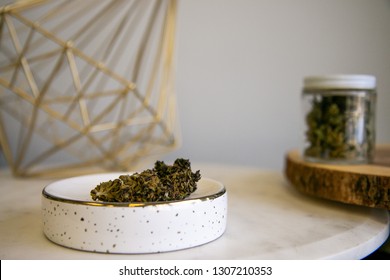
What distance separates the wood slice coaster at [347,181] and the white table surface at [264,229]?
0.02 metres

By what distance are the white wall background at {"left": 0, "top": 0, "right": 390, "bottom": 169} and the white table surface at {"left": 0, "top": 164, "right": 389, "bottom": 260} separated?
269mm

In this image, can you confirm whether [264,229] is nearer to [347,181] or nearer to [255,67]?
[347,181]

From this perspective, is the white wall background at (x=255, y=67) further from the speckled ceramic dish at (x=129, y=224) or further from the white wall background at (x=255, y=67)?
the speckled ceramic dish at (x=129, y=224)

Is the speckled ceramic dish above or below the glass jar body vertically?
below

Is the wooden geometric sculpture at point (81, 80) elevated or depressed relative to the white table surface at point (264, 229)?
elevated

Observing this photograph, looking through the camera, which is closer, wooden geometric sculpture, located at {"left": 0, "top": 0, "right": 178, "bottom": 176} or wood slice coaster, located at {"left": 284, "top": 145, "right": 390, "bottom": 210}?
wood slice coaster, located at {"left": 284, "top": 145, "right": 390, "bottom": 210}

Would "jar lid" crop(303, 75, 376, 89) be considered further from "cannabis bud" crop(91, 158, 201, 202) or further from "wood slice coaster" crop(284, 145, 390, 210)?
"cannabis bud" crop(91, 158, 201, 202)

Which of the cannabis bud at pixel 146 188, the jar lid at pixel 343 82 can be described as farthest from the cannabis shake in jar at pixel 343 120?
the cannabis bud at pixel 146 188

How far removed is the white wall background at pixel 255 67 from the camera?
77cm

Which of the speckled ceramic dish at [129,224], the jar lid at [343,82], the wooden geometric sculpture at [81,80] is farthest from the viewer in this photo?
the wooden geometric sculpture at [81,80]

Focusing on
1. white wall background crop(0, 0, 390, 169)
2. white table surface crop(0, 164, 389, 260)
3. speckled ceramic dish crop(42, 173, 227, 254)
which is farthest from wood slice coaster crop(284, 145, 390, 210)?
white wall background crop(0, 0, 390, 169)

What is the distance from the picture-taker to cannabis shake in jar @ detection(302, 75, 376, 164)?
0.51 metres

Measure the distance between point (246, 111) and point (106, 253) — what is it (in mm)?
557

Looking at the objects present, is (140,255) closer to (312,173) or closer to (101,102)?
(312,173)
